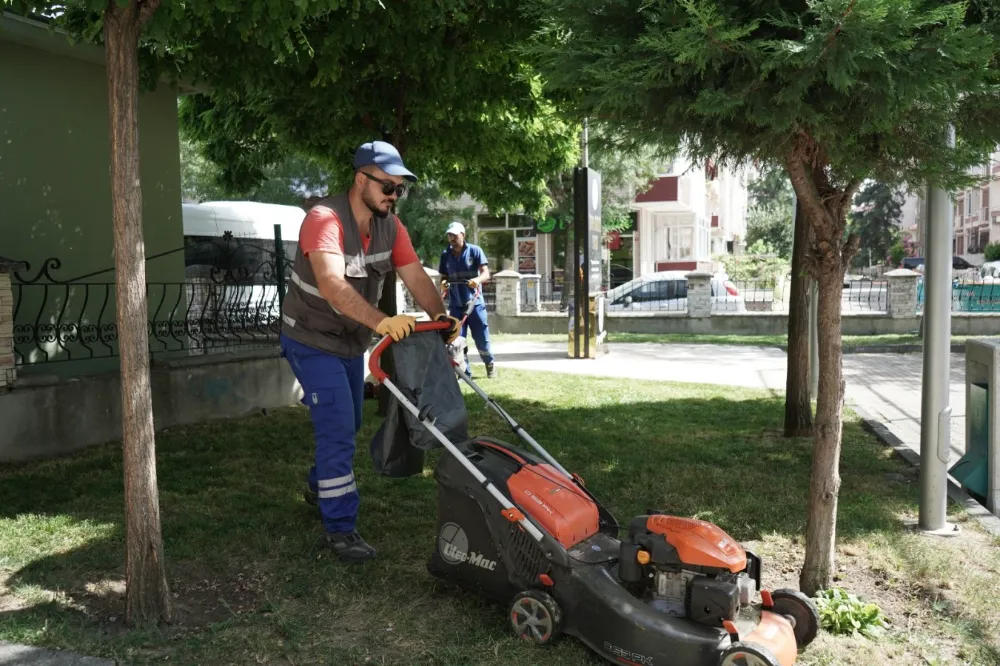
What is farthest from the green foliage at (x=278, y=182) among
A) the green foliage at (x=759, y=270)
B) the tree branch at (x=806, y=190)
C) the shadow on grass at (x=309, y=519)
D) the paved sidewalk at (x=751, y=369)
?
the tree branch at (x=806, y=190)

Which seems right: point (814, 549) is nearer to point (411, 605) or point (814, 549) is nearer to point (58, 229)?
point (411, 605)

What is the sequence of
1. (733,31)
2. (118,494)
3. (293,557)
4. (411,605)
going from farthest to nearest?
(118,494) < (293,557) < (411,605) < (733,31)

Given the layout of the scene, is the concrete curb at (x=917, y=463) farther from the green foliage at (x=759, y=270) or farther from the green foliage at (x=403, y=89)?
the green foliage at (x=759, y=270)

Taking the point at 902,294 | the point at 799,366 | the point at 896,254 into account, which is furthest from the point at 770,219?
the point at 799,366

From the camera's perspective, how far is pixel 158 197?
9273 millimetres

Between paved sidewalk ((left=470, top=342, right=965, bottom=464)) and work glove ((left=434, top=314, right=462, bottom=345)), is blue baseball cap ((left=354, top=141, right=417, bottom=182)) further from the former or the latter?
paved sidewalk ((left=470, top=342, right=965, bottom=464))

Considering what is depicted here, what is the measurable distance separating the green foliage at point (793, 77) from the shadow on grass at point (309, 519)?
2.17m

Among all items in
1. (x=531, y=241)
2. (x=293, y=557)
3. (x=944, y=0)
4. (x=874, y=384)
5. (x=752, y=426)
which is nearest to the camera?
(x=944, y=0)

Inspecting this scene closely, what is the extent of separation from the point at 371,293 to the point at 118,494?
242 centimetres

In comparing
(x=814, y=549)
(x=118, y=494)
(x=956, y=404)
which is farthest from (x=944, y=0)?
(x=956, y=404)

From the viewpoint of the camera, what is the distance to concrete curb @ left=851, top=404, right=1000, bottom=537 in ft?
16.1

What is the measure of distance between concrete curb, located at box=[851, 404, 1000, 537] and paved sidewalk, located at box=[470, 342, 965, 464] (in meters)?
0.11

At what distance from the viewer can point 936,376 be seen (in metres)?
4.92

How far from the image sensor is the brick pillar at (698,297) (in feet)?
65.2
